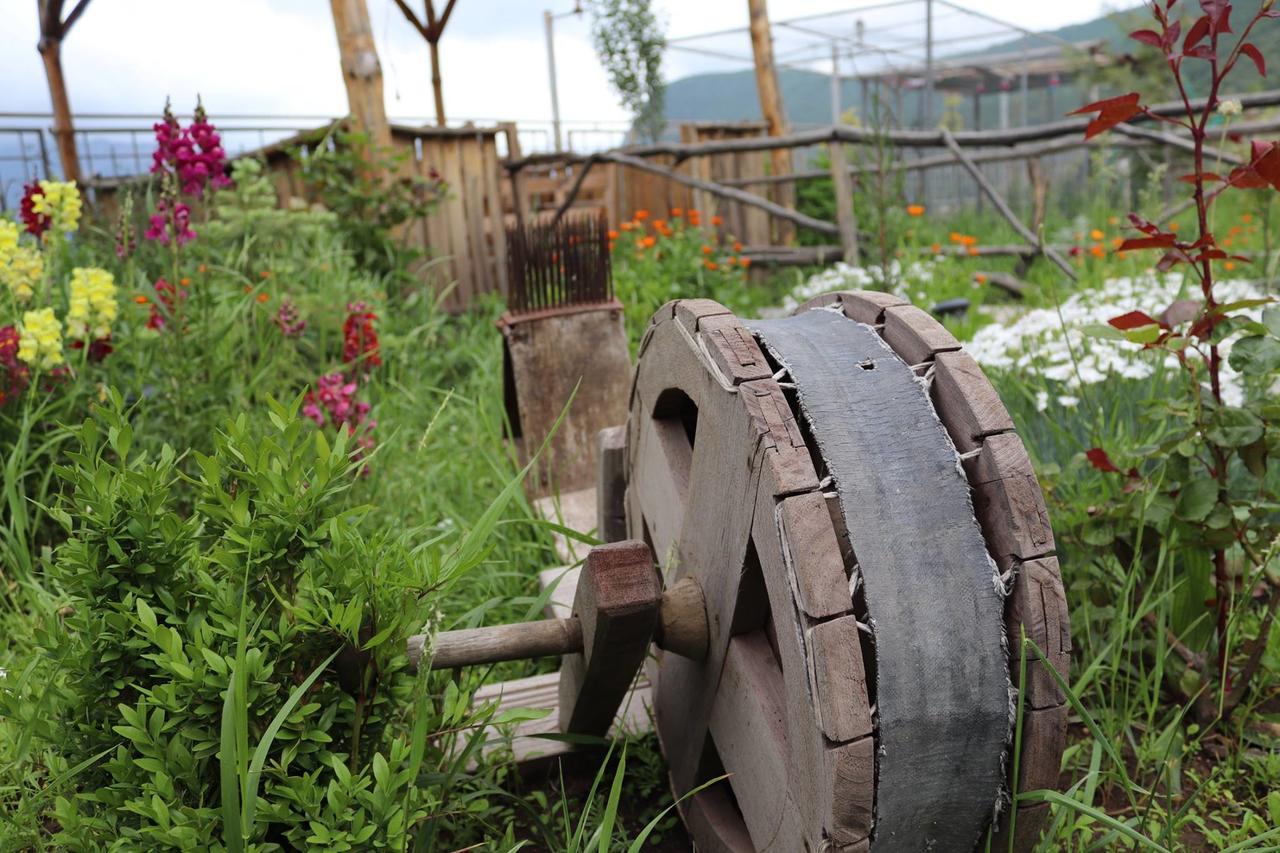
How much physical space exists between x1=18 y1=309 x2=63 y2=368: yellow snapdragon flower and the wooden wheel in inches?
81.2

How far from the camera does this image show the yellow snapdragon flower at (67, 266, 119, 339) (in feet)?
8.78

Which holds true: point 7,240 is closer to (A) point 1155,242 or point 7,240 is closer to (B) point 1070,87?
(A) point 1155,242

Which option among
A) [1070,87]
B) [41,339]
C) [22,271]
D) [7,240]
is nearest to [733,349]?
[41,339]

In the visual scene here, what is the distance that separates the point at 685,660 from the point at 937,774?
1.71ft

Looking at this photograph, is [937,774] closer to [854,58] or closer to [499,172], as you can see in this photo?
[499,172]

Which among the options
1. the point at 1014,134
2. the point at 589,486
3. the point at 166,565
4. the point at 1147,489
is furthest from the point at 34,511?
the point at 1014,134

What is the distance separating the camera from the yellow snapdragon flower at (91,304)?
268 cm

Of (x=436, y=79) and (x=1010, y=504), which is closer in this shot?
(x=1010, y=504)

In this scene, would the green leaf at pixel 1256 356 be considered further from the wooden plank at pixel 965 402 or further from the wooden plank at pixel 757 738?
the wooden plank at pixel 757 738

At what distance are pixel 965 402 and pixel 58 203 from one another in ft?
9.67

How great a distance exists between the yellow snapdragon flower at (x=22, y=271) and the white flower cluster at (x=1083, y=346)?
113 inches

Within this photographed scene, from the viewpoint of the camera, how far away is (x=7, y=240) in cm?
269

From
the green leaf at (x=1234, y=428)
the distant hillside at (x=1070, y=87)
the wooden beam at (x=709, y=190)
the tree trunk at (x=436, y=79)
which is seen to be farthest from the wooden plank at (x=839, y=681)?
the tree trunk at (x=436, y=79)

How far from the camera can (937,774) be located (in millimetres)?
1062
